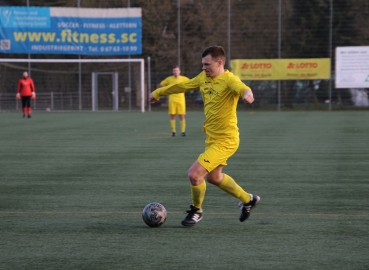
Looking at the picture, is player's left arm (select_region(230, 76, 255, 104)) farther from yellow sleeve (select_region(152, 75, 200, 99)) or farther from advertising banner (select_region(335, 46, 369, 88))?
advertising banner (select_region(335, 46, 369, 88))

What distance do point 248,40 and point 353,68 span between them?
6349mm

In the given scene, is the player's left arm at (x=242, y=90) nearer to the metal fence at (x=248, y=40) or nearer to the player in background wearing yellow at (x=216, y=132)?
the player in background wearing yellow at (x=216, y=132)

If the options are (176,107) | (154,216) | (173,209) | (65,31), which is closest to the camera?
(154,216)

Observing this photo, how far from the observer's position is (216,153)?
690 cm

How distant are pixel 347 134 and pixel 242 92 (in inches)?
544

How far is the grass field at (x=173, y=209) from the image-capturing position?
5672 mm

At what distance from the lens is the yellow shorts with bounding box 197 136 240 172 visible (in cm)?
686

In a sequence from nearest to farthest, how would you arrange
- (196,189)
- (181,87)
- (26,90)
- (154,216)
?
(154,216), (196,189), (181,87), (26,90)

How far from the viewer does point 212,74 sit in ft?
22.9

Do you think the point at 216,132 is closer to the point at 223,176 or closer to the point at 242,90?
the point at 223,176

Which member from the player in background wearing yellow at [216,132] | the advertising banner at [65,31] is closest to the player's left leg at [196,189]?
the player in background wearing yellow at [216,132]

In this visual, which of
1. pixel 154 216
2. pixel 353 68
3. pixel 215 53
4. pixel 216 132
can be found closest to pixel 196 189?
pixel 154 216

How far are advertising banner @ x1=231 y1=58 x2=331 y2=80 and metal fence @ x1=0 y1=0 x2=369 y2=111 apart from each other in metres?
0.82

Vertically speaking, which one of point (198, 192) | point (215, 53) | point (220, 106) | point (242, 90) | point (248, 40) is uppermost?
point (248, 40)
